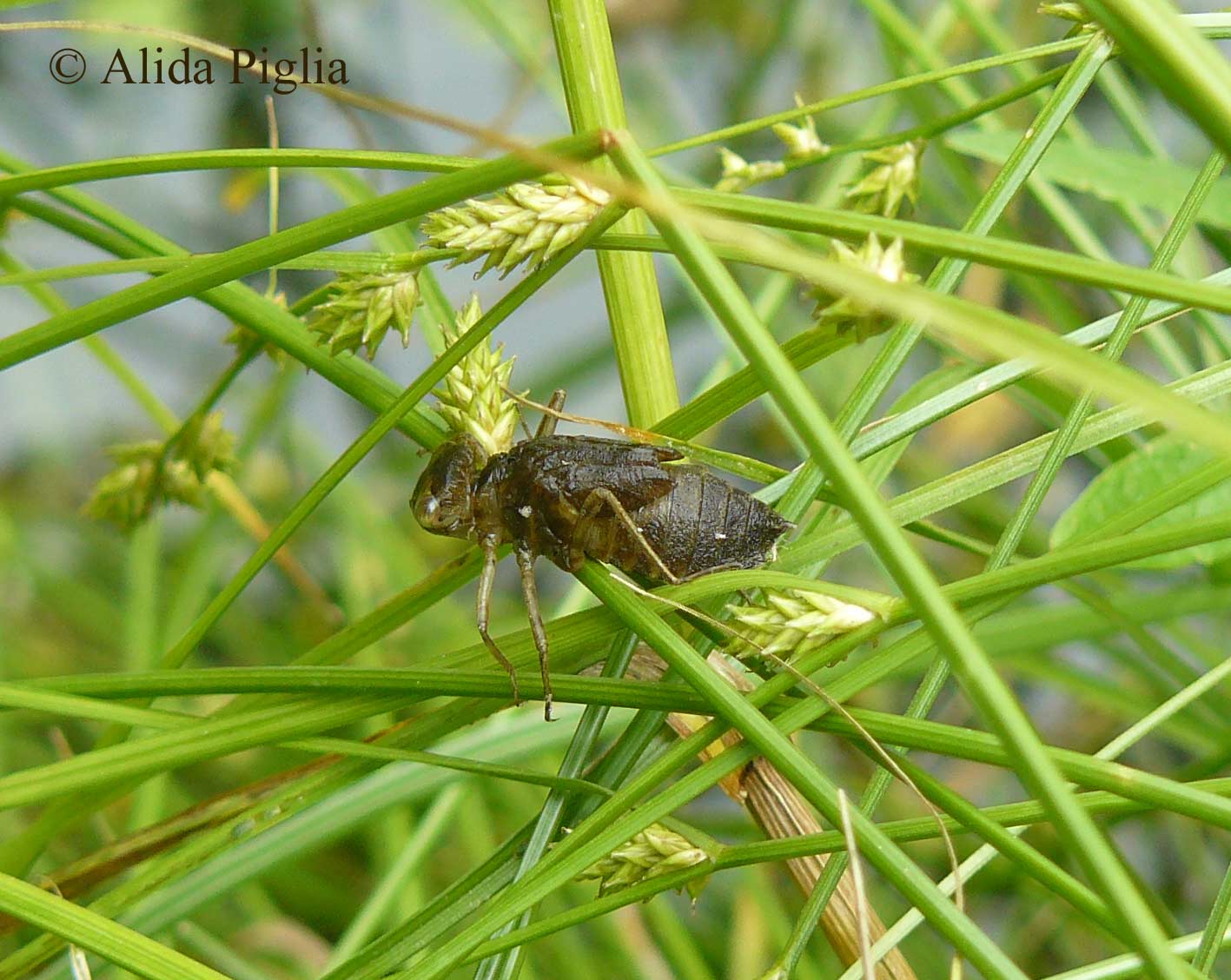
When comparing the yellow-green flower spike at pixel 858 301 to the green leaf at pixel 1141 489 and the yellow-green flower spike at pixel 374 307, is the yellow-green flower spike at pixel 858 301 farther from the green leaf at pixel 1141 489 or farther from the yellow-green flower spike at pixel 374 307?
the green leaf at pixel 1141 489

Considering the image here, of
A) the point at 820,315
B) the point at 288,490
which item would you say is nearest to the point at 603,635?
the point at 820,315

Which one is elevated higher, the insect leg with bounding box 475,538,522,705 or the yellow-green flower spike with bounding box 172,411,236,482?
the yellow-green flower spike with bounding box 172,411,236,482

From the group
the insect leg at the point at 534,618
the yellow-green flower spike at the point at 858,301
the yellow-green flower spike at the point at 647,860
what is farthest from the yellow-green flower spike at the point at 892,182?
the yellow-green flower spike at the point at 647,860

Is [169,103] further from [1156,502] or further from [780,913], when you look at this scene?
[1156,502]

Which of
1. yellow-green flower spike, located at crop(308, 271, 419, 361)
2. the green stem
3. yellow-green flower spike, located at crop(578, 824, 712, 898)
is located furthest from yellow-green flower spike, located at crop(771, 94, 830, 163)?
yellow-green flower spike, located at crop(578, 824, 712, 898)

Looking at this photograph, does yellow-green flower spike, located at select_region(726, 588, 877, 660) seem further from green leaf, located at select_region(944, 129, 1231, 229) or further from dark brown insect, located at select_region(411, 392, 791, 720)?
green leaf, located at select_region(944, 129, 1231, 229)

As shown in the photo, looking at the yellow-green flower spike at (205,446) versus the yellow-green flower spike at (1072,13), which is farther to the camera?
the yellow-green flower spike at (205,446)
